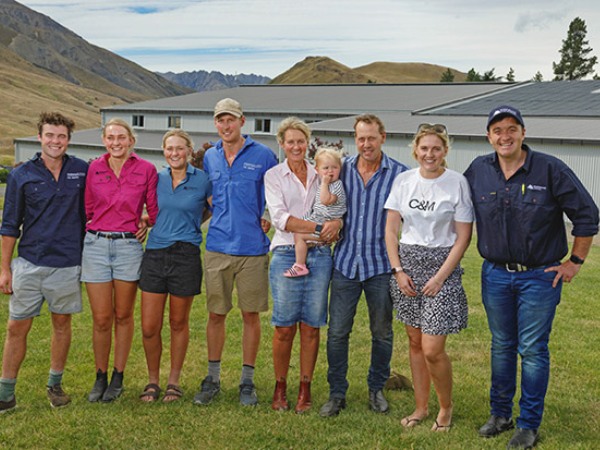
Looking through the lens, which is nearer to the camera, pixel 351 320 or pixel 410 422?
pixel 410 422

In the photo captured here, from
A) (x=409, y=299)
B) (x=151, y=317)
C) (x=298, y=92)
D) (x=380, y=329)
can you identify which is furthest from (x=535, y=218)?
(x=298, y=92)

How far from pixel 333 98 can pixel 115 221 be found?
39.9 metres

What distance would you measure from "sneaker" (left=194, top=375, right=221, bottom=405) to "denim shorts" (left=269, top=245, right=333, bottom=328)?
930 millimetres

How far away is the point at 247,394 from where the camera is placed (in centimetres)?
544

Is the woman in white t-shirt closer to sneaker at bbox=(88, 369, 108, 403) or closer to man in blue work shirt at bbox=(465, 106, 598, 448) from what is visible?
man in blue work shirt at bbox=(465, 106, 598, 448)

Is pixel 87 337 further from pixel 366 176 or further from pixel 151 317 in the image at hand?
pixel 366 176

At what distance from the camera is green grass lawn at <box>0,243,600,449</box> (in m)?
4.63

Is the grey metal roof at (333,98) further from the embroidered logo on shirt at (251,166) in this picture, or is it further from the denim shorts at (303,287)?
the denim shorts at (303,287)

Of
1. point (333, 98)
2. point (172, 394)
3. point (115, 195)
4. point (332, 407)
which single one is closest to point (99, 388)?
point (172, 394)

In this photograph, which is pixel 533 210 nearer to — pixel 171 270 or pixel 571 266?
pixel 571 266

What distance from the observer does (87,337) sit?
7.77 m

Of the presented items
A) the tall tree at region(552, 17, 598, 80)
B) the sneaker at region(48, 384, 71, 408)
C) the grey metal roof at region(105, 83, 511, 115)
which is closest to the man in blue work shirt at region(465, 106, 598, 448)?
the sneaker at region(48, 384, 71, 408)

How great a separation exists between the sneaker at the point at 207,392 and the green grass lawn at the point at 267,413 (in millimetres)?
63

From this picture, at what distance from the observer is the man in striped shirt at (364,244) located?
4879 mm
